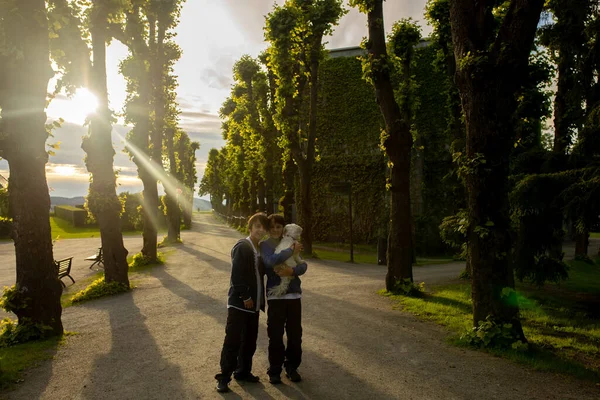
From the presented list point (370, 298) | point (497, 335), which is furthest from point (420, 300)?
point (497, 335)

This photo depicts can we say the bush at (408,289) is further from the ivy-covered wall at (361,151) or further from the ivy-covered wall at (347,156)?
the ivy-covered wall at (347,156)

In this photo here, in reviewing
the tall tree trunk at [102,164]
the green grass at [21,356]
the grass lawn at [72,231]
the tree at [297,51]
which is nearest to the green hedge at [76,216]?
the grass lawn at [72,231]

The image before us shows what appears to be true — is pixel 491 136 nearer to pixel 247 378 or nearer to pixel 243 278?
pixel 243 278

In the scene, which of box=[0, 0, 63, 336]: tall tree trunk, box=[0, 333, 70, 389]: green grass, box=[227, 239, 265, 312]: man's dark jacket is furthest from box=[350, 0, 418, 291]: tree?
box=[0, 333, 70, 389]: green grass

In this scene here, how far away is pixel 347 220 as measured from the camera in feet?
97.1

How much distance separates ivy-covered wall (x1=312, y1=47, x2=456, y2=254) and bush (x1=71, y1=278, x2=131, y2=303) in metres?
18.3

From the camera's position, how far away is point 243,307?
5.05m

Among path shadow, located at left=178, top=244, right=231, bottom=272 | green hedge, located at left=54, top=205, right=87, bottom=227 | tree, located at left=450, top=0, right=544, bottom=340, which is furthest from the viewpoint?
green hedge, located at left=54, top=205, right=87, bottom=227

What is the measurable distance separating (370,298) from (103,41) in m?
10.0

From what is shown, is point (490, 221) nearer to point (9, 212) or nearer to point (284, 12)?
point (9, 212)

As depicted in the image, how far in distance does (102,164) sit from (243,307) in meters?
8.37

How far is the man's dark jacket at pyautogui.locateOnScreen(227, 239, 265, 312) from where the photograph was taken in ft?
16.3

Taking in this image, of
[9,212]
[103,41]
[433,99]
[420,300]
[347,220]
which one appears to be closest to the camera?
[9,212]

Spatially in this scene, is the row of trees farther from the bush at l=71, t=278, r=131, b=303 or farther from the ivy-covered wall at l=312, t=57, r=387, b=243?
the ivy-covered wall at l=312, t=57, r=387, b=243
